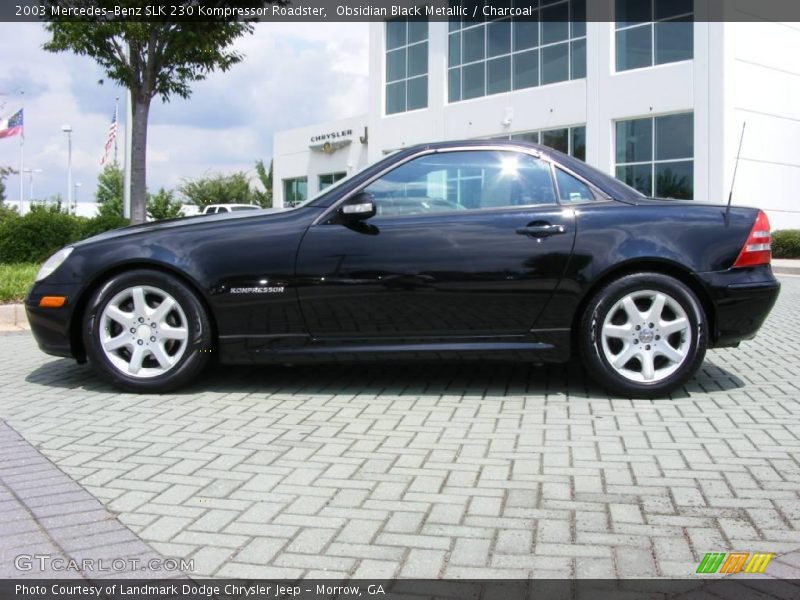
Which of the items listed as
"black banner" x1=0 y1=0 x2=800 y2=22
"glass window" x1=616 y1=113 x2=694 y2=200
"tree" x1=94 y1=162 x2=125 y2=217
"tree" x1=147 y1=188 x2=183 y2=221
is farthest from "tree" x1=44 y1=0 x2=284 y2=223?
"tree" x1=94 y1=162 x2=125 y2=217

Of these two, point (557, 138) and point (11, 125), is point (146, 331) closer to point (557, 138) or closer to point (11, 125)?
point (557, 138)

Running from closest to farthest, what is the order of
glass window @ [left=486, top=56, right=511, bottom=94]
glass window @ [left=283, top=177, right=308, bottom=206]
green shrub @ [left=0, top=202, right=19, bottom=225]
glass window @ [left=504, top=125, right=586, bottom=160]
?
1. green shrub @ [left=0, top=202, right=19, bottom=225]
2. glass window @ [left=504, top=125, right=586, bottom=160]
3. glass window @ [left=486, top=56, right=511, bottom=94]
4. glass window @ [left=283, top=177, right=308, bottom=206]

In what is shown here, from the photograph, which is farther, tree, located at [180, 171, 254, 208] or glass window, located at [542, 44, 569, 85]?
tree, located at [180, 171, 254, 208]

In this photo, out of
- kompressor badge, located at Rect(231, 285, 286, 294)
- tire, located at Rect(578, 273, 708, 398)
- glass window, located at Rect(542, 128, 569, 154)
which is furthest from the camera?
glass window, located at Rect(542, 128, 569, 154)

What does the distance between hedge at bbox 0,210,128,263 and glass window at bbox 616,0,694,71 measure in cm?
1768

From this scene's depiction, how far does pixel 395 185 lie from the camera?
16.6 ft

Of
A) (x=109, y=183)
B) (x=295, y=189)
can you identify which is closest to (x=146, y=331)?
(x=295, y=189)

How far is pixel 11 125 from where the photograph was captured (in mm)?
42062

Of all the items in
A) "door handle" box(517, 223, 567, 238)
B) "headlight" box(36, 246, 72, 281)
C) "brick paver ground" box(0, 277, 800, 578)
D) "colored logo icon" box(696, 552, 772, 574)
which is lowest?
"colored logo icon" box(696, 552, 772, 574)

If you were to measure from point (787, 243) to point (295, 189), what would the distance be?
95.3 ft

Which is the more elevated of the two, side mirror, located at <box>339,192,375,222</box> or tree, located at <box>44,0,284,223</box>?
tree, located at <box>44,0,284,223</box>

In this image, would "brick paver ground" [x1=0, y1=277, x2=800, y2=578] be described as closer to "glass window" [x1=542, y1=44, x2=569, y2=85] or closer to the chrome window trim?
the chrome window trim

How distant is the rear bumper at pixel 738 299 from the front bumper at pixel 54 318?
392 cm

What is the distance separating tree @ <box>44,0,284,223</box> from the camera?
40.7ft
